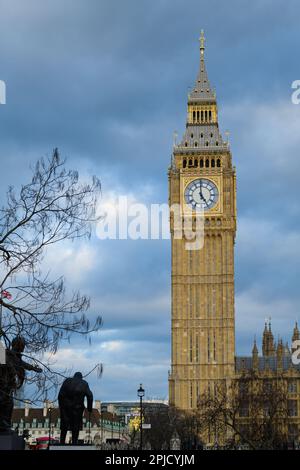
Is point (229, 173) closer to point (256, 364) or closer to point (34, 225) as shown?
point (256, 364)

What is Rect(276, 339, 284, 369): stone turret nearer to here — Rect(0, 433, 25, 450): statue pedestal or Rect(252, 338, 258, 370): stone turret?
Rect(252, 338, 258, 370): stone turret

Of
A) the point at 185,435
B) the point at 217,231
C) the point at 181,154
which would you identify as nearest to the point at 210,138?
the point at 181,154

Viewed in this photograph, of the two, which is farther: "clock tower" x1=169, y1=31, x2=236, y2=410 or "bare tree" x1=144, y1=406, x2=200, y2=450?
"clock tower" x1=169, y1=31, x2=236, y2=410

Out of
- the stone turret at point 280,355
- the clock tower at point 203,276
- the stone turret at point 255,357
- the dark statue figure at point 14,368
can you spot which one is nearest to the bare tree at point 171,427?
the clock tower at point 203,276

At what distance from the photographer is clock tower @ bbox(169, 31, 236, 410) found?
362ft

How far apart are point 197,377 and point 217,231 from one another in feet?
60.6

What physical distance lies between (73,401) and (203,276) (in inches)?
3394

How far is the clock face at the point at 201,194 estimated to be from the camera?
114000mm

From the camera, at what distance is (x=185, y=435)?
94938 millimetres

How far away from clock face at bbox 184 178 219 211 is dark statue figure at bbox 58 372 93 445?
86.4m

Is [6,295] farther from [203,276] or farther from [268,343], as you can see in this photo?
[268,343]

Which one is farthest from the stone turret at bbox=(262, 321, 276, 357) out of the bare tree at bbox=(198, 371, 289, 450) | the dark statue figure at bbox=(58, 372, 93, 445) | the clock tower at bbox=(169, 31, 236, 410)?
the dark statue figure at bbox=(58, 372, 93, 445)

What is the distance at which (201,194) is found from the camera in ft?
377

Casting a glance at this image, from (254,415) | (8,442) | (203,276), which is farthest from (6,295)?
(203,276)
